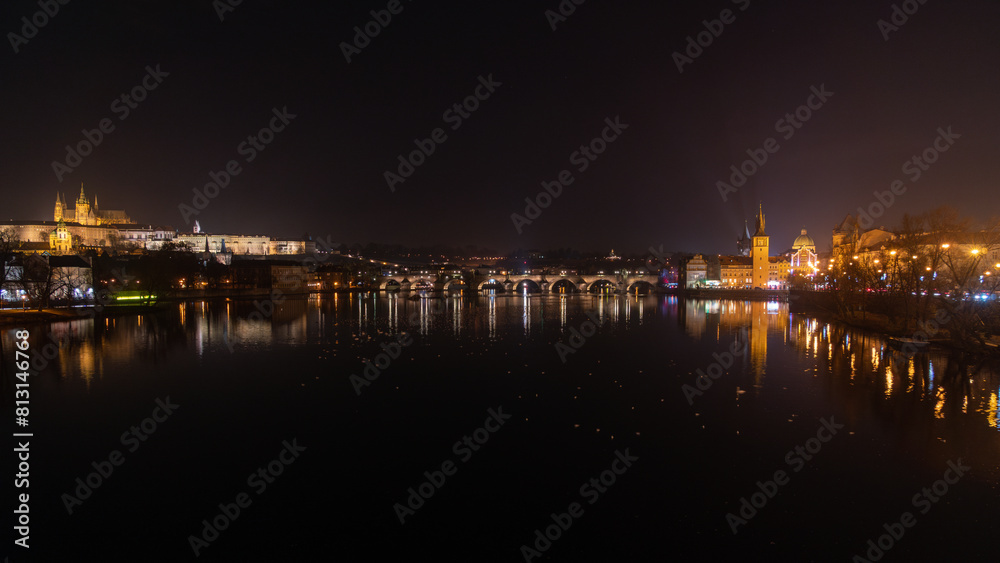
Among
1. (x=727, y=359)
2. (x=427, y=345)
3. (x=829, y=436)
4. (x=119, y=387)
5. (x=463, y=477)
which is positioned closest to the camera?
(x=463, y=477)

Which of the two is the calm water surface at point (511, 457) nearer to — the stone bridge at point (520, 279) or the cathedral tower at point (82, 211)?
the stone bridge at point (520, 279)

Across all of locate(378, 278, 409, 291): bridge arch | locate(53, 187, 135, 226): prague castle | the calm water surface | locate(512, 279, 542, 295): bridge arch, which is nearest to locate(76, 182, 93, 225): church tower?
locate(53, 187, 135, 226): prague castle

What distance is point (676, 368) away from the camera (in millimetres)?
18141

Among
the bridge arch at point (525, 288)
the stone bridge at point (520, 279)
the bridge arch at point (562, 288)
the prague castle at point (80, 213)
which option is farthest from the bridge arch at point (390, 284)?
the prague castle at point (80, 213)

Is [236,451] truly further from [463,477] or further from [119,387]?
[119,387]

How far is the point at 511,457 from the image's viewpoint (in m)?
9.62

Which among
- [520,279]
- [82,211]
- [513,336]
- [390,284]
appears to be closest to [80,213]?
[82,211]

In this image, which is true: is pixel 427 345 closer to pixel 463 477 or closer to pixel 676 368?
pixel 676 368

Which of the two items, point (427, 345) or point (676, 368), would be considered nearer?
point (676, 368)

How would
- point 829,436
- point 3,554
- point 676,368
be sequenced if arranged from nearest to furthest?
→ point 3,554 < point 829,436 < point 676,368

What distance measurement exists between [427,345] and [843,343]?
58.2ft

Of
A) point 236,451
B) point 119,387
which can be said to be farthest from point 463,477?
point 119,387

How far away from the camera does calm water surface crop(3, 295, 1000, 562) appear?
6.85 metres

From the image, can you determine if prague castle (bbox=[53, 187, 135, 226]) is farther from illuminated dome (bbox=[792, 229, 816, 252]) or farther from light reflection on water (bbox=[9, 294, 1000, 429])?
illuminated dome (bbox=[792, 229, 816, 252])
